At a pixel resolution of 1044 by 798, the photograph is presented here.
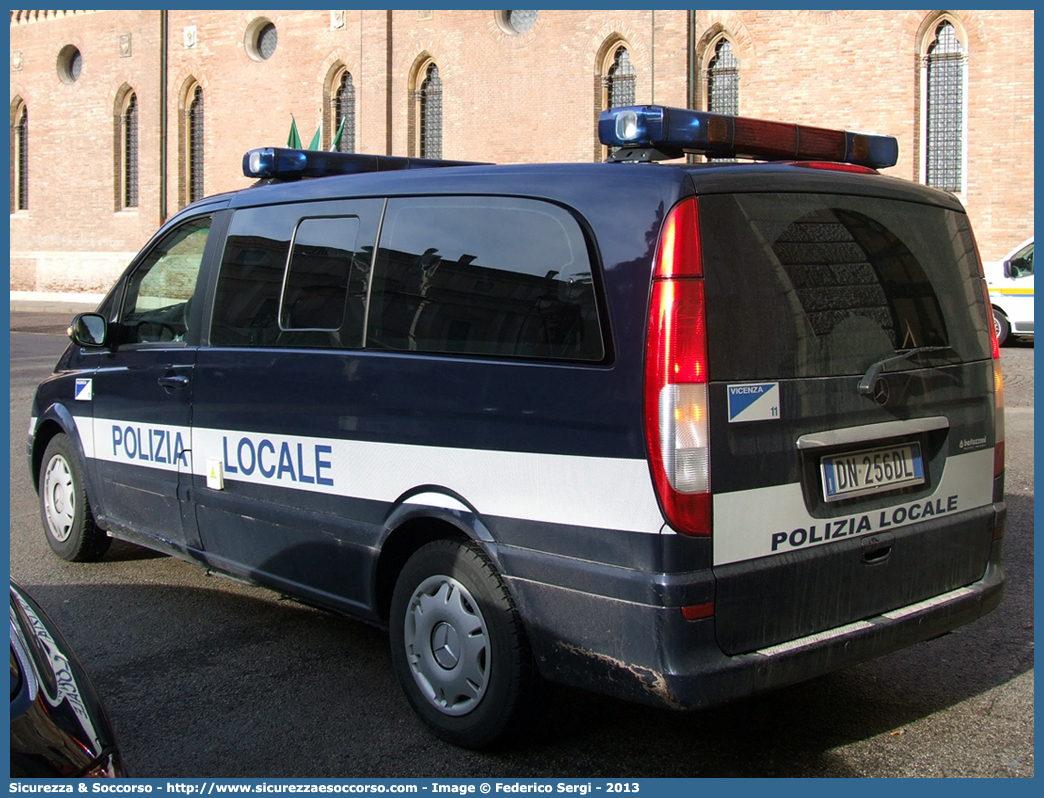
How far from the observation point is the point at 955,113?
78.7ft

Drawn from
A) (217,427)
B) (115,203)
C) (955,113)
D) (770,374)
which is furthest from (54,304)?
(770,374)

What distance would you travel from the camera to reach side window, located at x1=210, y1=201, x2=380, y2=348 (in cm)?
409

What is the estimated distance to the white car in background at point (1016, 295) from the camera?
1905 cm

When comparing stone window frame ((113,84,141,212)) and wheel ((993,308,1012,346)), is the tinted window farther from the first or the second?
stone window frame ((113,84,141,212))

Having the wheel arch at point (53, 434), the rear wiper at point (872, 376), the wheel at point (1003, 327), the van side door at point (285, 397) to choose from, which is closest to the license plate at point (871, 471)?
the rear wiper at point (872, 376)

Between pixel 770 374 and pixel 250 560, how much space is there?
7.91 feet

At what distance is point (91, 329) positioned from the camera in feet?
17.9

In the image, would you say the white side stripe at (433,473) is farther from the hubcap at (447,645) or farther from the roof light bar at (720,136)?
the roof light bar at (720,136)

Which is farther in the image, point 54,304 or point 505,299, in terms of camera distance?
point 54,304

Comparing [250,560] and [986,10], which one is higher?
[986,10]

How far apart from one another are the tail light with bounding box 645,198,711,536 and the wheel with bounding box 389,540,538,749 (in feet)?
2.38

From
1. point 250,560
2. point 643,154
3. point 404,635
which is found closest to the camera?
point 643,154

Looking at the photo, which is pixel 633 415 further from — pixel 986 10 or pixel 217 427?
pixel 986 10

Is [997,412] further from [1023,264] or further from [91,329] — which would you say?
[1023,264]
